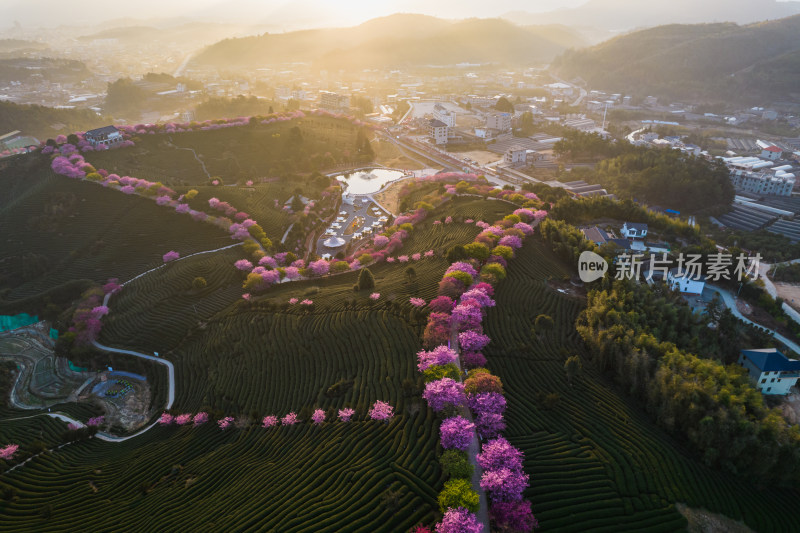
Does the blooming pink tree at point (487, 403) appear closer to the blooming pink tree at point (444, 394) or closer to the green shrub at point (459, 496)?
the blooming pink tree at point (444, 394)

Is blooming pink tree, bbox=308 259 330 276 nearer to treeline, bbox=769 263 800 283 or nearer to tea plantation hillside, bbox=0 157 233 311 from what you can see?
tea plantation hillside, bbox=0 157 233 311

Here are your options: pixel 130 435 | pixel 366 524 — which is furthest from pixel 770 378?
pixel 130 435

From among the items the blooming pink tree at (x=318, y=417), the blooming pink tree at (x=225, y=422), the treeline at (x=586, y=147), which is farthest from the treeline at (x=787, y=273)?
the blooming pink tree at (x=225, y=422)

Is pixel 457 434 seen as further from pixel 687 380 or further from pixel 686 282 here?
pixel 686 282

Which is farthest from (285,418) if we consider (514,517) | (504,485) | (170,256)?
(170,256)

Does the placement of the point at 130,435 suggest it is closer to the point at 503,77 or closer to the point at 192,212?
the point at 192,212

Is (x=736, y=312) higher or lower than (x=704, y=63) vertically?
lower
